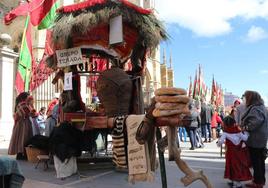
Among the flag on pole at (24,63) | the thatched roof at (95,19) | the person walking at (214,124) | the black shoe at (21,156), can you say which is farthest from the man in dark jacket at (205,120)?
the thatched roof at (95,19)

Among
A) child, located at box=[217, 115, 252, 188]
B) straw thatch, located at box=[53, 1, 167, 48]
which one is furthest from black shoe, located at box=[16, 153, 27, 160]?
child, located at box=[217, 115, 252, 188]

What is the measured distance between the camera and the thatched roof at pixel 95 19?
25.6 ft

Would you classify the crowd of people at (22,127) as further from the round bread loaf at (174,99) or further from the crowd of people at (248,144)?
the round bread loaf at (174,99)

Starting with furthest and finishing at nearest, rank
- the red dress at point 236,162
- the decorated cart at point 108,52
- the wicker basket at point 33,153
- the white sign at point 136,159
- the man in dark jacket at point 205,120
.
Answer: the man in dark jacket at point 205,120 → the wicker basket at point 33,153 → the decorated cart at point 108,52 → the red dress at point 236,162 → the white sign at point 136,159

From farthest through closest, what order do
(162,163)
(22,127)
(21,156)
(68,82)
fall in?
(21,156) → (22,127) → (68,82) → (162,163)

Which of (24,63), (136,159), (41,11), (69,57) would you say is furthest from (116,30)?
(24,63)

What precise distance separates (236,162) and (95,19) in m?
3.79

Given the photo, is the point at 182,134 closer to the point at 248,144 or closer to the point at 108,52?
the point at 108,52

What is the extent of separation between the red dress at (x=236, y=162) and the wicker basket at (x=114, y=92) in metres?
2.05

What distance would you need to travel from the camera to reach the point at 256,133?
23.7 feet

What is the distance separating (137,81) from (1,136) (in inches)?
326

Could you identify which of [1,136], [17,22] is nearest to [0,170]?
[1,136]

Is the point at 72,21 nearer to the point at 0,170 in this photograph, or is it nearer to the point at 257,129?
the point at 257,129

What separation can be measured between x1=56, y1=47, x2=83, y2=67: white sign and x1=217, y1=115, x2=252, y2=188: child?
3280 millimetres
